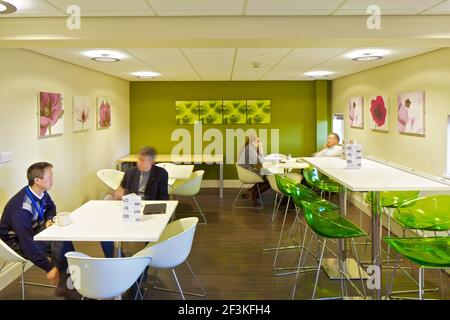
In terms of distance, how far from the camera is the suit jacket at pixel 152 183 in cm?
443

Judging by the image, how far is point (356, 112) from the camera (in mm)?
7277

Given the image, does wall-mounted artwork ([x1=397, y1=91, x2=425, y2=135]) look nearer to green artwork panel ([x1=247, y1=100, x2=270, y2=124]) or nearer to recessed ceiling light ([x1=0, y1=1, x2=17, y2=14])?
green artwork panel ([x1=247, y1=100, x2=270, y2=124])

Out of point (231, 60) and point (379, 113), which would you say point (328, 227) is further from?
point (379, 113)

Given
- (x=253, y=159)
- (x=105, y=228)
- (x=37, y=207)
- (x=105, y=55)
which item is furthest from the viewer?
(x=253, y=159)

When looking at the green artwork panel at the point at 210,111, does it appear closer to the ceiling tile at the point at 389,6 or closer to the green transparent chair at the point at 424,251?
the ceiling tile at the point at 389,6

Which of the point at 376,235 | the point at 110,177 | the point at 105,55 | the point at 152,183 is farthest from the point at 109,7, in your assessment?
the point at 110,177

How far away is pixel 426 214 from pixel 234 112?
6001 mm

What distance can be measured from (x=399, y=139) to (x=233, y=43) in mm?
3129

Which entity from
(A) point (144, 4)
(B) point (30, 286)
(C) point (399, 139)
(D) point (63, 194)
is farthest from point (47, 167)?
(C) point (399, 139)

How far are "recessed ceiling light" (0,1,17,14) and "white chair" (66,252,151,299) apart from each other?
1761mm

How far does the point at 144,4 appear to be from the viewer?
2.96 m

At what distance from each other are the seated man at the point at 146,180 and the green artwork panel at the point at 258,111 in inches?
191

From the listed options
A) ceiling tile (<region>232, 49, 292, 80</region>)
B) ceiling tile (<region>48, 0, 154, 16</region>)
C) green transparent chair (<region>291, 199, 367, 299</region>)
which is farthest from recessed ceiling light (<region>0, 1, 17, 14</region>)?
green transparent chair (<region>291, 199, 367, 299</region>)

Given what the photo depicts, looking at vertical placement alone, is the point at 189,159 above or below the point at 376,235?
above
